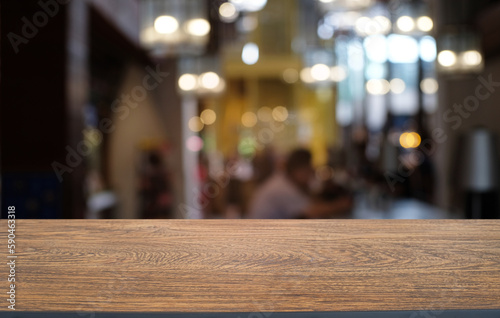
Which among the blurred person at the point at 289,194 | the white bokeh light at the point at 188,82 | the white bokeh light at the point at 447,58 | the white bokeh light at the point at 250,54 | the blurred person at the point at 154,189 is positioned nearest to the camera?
the white bokeh light at the point at 447,58

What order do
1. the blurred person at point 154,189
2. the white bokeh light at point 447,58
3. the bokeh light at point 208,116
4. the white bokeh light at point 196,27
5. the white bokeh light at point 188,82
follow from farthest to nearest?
the bokeh light at point 208,116 < the blurred person at point 154,189 < the white bokeh light at point 188,82 < the white bokeh light at point 447,58 < the white bokeh light at point 196,27

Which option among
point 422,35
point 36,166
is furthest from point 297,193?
point 36,166

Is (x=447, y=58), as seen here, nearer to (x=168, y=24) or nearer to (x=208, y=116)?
(x=168, y=24)

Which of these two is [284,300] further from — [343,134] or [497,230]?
[343,134]

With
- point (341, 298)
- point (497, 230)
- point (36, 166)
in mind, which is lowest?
point (341, 298)

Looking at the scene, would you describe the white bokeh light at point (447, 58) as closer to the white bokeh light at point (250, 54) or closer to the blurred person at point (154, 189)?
the blurred person at point (154, 189)

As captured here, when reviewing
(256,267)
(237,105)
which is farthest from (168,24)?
(237,105)

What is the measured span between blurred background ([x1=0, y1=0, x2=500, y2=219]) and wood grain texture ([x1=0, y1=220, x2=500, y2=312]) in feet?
5.60

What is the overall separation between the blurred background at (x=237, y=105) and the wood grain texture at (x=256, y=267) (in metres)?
1.71

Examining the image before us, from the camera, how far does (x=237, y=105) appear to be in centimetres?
1220

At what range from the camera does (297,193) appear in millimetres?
3723

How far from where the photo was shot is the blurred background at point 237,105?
3.73m

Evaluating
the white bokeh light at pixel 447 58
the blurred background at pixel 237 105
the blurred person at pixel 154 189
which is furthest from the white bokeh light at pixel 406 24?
the blurred person at pixel 154 189

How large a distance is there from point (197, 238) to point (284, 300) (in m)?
0.29
